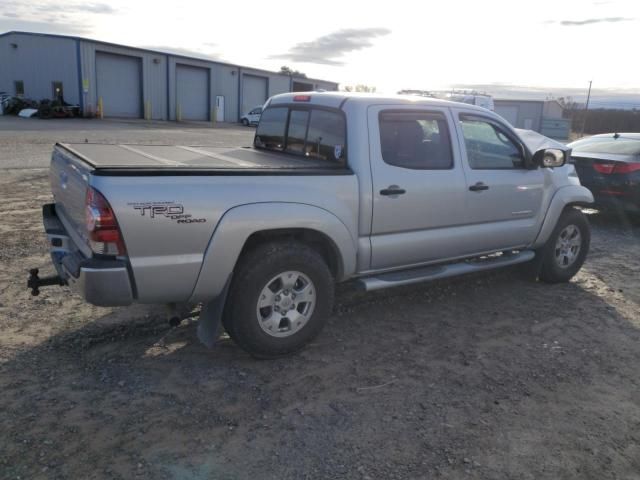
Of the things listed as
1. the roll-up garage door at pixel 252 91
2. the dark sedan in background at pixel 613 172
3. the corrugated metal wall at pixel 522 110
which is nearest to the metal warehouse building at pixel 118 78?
the roll-up garage door at pixel 252 91

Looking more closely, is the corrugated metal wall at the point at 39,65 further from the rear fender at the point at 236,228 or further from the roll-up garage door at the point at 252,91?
the rear fender at the point at 236,228

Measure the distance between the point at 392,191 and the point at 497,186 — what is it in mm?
1372

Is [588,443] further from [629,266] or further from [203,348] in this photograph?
[629,266]

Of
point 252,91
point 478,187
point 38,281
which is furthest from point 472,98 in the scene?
point 252,91

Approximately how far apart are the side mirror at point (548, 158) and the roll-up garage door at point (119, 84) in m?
34.3

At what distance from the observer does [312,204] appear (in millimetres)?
4000

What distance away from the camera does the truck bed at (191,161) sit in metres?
3.45

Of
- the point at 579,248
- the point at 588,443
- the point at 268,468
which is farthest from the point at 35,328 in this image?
the point at 579,248

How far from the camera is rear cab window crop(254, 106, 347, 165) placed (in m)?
4.50

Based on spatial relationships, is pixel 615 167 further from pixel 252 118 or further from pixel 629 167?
pixel 252 118

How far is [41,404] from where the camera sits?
340 centimetres

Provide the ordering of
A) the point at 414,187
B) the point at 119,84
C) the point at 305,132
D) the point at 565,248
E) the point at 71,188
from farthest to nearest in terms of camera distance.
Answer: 1. the point at 119,84
2. the point at 565,248
3. the point at 305,132
4. the point at 414,187
5. the point at 71,188

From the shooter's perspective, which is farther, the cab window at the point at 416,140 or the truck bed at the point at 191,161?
the cab window at the point at 416,140

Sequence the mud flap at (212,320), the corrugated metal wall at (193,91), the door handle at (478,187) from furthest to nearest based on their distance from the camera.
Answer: the corrugated metal wall at (193,91) → the door handle at (478,187) → the mud flap at (212,320)
